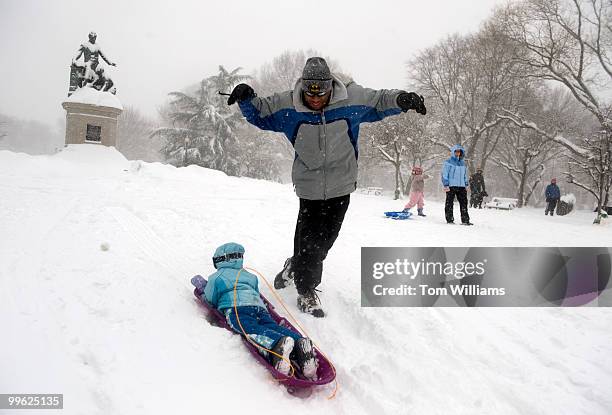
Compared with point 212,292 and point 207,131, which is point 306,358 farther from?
point 207,131

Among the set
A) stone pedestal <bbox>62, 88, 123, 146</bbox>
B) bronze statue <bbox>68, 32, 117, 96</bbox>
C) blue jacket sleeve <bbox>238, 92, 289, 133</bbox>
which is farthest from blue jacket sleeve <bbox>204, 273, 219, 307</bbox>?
bronze statue <bbox>68, 32, 117, 96</bbox>

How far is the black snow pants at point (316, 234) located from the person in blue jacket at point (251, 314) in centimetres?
45

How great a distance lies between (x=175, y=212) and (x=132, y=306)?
4379 millimetres

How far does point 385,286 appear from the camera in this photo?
398cm

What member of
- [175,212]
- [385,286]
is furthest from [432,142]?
[385,286]

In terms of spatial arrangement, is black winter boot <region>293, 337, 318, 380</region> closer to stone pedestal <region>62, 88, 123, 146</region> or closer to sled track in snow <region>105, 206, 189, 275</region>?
sled track in snow <region>105, 206, 189, 275</region>

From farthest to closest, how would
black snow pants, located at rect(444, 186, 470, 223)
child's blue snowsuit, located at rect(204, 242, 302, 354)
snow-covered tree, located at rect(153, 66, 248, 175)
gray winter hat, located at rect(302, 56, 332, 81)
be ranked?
1. snow-covered tree, located at rect(153, 66, 248, 175)
2. black snow pants, located at rect(444, 186, 470, 223)
3. gray winter hat, located at rect(302, 56, 332, 81)
4. child's blue snowsuit, located at rect(204, 242, 302, 354)

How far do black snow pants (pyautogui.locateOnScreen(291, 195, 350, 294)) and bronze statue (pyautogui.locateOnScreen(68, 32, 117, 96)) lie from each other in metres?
18.2

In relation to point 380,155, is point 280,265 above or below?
below

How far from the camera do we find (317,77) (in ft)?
9.89

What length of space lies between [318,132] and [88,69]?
1842 cm

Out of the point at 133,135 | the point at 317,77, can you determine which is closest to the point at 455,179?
the point at 317,77

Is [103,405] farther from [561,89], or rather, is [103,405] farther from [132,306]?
[561,89]

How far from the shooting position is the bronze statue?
57.9 feet
